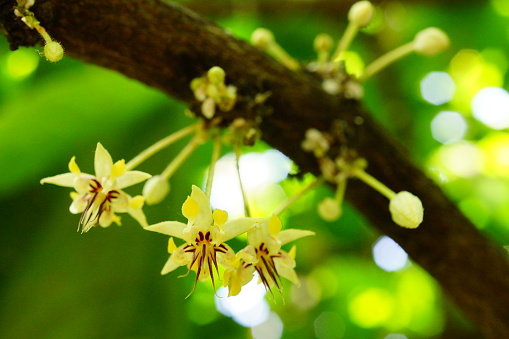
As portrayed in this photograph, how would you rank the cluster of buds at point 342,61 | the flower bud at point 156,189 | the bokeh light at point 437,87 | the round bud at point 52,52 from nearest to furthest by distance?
the round bud at point 52,52 < the flower bud at point 156,189 < the cluster of buds at point 342,61 < the bokeh light at point 437,87

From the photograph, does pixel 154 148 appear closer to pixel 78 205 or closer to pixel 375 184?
pixel 78 205

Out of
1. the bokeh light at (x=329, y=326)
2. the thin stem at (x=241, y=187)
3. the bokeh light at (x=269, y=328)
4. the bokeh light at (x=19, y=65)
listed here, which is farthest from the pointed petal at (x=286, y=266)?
the bokeh light at (x=269, y=328)

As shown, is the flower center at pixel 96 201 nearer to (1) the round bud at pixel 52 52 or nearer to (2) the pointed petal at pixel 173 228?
(2) the pointed petal at pixel 173 228

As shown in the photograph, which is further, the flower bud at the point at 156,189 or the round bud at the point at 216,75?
the flower bud at the point at 156,189

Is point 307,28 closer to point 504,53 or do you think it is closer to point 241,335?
point 504,53

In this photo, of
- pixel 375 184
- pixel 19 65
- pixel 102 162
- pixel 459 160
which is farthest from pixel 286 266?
pixel 459 160

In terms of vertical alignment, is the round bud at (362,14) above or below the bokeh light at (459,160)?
below
